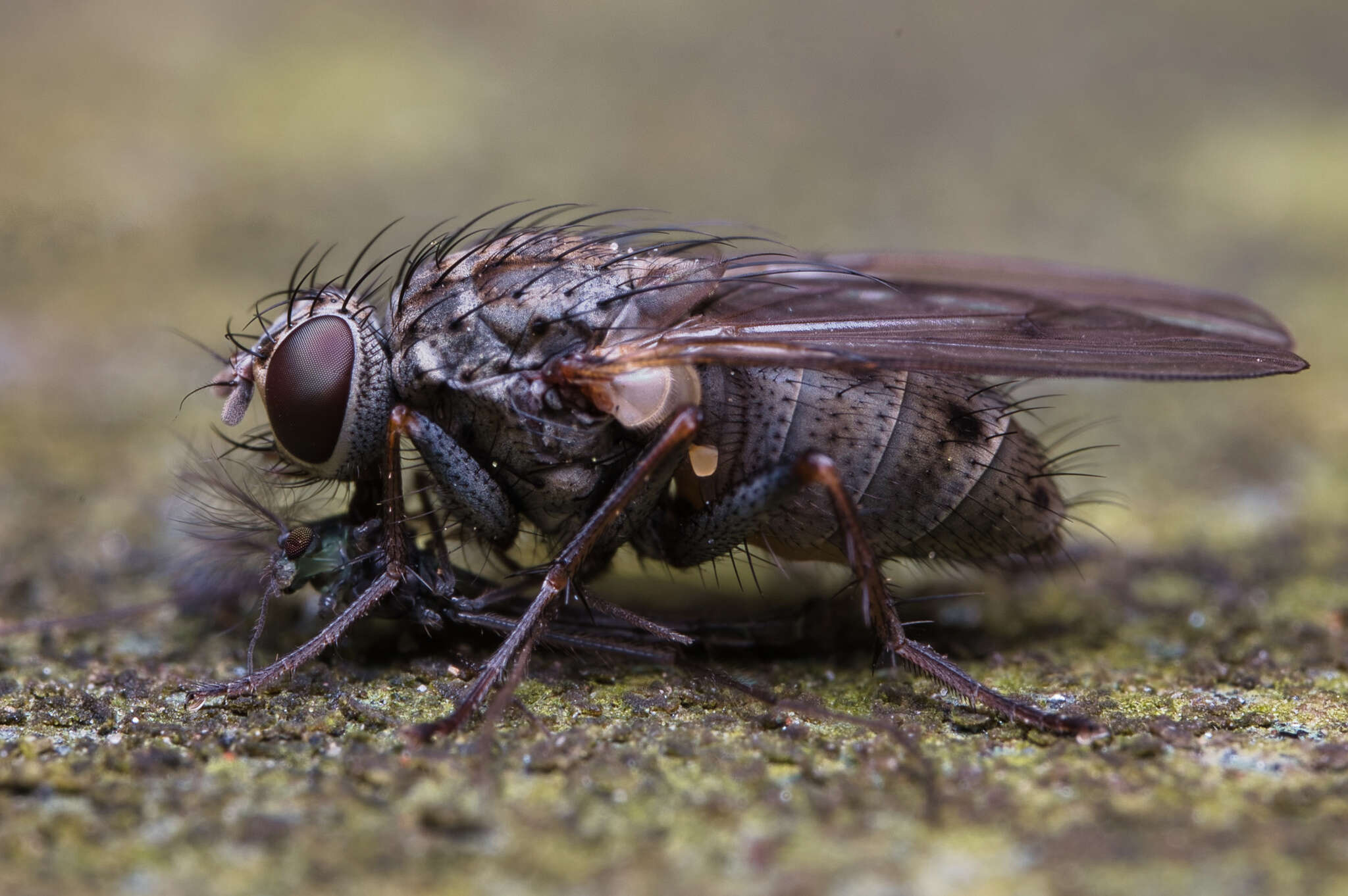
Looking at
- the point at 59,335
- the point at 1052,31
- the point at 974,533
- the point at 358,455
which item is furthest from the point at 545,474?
the point at 1052,31

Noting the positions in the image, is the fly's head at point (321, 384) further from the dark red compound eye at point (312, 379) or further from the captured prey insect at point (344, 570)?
the captured prey insect at point (344, 570)

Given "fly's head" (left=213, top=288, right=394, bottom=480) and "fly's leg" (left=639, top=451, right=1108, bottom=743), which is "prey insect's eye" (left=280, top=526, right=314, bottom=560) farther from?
"fly's leg" (left=639, top=451, right=1108, bottom=743)

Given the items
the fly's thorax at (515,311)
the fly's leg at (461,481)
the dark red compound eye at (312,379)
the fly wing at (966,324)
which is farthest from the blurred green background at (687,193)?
the fly's thorax at (515,311)

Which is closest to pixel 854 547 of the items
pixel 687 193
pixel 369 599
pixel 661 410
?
pixel 661 410

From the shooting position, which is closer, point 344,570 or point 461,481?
point 461,481

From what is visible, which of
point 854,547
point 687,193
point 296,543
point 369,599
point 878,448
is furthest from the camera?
point 687,193

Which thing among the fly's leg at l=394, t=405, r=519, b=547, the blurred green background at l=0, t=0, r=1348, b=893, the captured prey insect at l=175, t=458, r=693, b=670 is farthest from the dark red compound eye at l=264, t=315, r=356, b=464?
the blurred green background at l=0, t=0, r=1348, b=893

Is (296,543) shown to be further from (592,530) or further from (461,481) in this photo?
(592,530)
